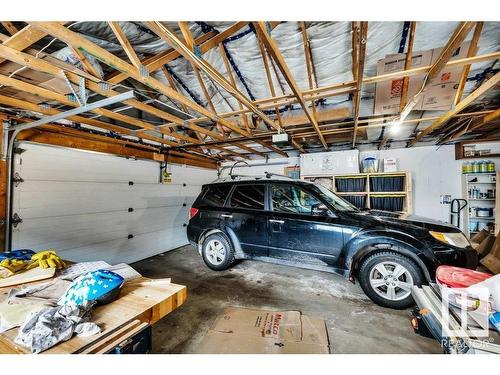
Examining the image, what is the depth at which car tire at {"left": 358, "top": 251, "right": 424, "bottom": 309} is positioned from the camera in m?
2.52

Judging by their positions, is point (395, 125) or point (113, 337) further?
point (395, 125)

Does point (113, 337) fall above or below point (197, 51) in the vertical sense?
below

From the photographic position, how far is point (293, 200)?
135 inches

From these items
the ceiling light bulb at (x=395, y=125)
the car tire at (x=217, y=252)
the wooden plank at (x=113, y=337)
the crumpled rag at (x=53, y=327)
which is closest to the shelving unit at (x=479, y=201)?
the ceiling light bulb at (x=395, y=125)

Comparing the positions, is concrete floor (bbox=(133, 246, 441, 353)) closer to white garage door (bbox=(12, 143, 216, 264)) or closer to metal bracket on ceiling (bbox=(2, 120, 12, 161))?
white garage door (bbox=(12, 143, 216, 264))

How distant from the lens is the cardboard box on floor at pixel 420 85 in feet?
7.24

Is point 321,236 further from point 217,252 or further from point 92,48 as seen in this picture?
point 92,48

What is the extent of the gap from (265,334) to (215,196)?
2559 mm

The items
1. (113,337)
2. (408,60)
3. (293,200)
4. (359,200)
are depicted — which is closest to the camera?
(113,337)

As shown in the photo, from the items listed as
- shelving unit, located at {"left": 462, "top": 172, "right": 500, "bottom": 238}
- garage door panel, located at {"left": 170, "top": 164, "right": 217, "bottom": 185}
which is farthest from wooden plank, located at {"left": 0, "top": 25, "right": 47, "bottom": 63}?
shelving unit, located at {"left": 462, "top": 172, "right": 500, "bottom": 238}

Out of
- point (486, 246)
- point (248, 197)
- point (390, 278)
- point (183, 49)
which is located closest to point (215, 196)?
point (248, 197)

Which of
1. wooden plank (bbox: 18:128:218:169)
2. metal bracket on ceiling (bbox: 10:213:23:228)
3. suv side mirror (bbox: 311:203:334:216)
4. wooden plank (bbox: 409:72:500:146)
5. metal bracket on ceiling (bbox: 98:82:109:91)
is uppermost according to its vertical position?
wooden plank (bbox: 409:72:500:146)

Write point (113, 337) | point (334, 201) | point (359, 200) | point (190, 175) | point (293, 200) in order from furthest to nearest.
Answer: point (190, 175) < point (359, 200) < point (293, 200) < point (334, 201) < point (113, 337)
